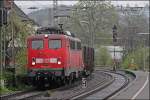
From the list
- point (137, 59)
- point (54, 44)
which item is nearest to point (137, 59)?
point (137, 59)

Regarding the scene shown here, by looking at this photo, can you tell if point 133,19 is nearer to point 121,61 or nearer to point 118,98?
point 121,61

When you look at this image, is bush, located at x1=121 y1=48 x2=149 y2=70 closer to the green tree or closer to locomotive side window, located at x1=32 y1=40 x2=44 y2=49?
the green tree

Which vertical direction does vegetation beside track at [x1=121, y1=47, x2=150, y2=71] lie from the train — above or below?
below

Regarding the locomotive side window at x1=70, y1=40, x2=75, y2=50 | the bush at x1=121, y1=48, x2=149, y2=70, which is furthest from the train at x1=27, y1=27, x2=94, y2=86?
the bush at x1=121, y1=48, x2=149, y2=70

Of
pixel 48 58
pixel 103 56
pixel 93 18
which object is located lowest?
pixel 103 56

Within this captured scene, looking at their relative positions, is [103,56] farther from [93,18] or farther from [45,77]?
[45,77]

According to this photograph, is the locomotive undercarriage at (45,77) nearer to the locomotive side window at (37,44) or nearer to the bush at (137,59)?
the locomotive side window at (37,44)

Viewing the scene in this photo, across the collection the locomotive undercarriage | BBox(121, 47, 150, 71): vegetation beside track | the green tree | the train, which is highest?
the green tree

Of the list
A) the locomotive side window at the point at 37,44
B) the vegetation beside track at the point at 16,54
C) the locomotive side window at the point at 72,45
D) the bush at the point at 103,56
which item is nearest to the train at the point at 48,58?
A: the locomotive side window at the point at 37,44

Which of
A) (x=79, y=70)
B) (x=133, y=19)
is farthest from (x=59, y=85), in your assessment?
(x=133, y=19)

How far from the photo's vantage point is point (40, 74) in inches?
1244

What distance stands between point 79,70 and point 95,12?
103ft

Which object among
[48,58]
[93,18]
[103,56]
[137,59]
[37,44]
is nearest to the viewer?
[48,58]

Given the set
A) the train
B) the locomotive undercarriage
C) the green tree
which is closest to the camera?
the locomotive undercarriage
